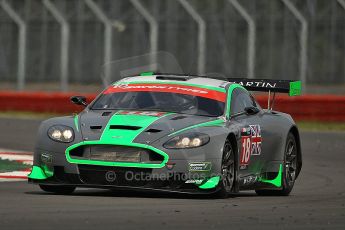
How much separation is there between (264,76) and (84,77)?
663 centimetres

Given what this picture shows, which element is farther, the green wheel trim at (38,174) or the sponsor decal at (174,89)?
the sponsor decal at (174,89)

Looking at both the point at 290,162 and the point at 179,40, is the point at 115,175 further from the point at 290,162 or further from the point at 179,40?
the point at 179,40

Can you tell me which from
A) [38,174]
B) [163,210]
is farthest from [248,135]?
[163,210]

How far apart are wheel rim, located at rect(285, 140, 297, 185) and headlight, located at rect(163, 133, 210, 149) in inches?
94.0

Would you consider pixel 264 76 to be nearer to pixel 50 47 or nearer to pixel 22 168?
pixel 50 47

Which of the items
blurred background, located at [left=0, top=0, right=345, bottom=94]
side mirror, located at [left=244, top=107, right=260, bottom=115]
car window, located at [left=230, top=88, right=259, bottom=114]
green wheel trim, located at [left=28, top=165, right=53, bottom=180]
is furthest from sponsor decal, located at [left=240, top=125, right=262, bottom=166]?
blurred background, located at [left=0, top=0, right=345, bottom=94]

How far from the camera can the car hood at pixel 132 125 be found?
36.5 feet

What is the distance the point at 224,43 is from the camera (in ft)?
134

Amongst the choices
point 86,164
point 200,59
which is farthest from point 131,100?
point 200,59

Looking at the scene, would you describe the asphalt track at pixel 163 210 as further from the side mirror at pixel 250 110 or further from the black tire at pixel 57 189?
the side mirror at pixel 250 110

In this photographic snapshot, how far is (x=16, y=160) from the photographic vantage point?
56.8 feet

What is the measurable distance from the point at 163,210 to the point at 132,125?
148 centimetres

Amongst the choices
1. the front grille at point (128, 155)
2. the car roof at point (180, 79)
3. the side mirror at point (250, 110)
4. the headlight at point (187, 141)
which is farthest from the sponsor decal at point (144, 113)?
the side mirror at point (250, 110)

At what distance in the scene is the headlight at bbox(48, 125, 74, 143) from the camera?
11.3 metres
